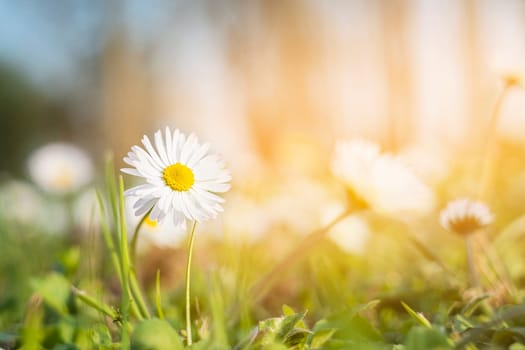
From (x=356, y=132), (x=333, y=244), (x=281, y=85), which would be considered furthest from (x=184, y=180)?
(x=281, y=85)

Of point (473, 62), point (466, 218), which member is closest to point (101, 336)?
point (466, 218)

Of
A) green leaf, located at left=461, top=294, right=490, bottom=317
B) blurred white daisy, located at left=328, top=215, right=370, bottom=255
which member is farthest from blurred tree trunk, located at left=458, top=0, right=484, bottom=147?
green leaf, located at left=461, top=294, right=490, bottom=317

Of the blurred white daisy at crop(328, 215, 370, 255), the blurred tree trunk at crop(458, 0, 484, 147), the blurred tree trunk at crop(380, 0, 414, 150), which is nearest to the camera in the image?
the blurred white daisy at crop(328, 215, 370, 255)

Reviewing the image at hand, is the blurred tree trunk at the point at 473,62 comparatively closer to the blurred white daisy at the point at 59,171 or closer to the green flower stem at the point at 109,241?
the blurred white daisy at the point at 59,171

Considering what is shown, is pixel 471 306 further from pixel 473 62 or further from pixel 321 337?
pixel 473 62

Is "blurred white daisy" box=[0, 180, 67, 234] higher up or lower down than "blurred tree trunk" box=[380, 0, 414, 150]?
lower down

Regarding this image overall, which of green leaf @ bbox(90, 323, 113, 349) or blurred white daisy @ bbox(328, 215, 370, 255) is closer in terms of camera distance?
green leaf @ bbox(90, 323, 113, 349)

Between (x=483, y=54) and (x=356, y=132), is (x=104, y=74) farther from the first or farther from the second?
(x=483, y=54)

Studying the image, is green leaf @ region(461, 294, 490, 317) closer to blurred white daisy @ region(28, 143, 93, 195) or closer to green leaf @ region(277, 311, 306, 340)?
green leaf @ region(277, 311, 306, 340)

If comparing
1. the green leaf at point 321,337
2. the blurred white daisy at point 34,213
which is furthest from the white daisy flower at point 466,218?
the blurred white daisy at point 34,213
